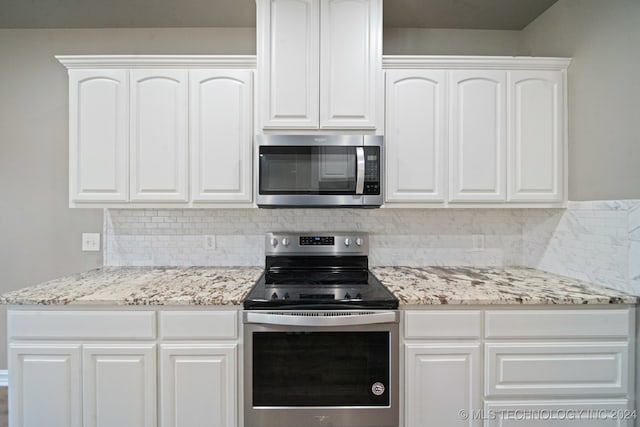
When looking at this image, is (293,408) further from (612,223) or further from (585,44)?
(585,44)

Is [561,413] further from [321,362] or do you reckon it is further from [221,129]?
[221,129]

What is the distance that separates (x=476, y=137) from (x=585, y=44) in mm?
755

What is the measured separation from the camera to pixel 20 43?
232 centimetres

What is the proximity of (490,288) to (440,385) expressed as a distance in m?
0.55

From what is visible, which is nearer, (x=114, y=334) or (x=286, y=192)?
(x=114, y=334)

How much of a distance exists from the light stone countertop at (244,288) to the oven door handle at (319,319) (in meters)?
0.10

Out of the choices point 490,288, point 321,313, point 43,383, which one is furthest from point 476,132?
point 43,383

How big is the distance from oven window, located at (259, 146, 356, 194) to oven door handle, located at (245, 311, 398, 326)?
677 mm

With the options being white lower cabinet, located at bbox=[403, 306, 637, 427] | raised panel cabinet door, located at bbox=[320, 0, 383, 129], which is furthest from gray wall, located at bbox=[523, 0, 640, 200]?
raised panel cabinet door, located at bbox=[320, 0, 383, 129]

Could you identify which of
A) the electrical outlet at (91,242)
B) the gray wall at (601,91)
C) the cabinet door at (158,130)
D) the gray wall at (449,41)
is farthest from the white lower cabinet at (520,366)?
the electrical outlet at (91,242)

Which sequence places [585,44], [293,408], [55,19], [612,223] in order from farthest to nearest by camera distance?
[55,19] → [585,44] → [612,223] → [293,408]

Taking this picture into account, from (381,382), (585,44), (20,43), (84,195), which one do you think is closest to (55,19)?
(20,43)

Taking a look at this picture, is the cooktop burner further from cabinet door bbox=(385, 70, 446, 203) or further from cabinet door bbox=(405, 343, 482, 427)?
cabinet door bbox=(385, 70, 446, 203)

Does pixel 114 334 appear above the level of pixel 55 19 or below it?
below
